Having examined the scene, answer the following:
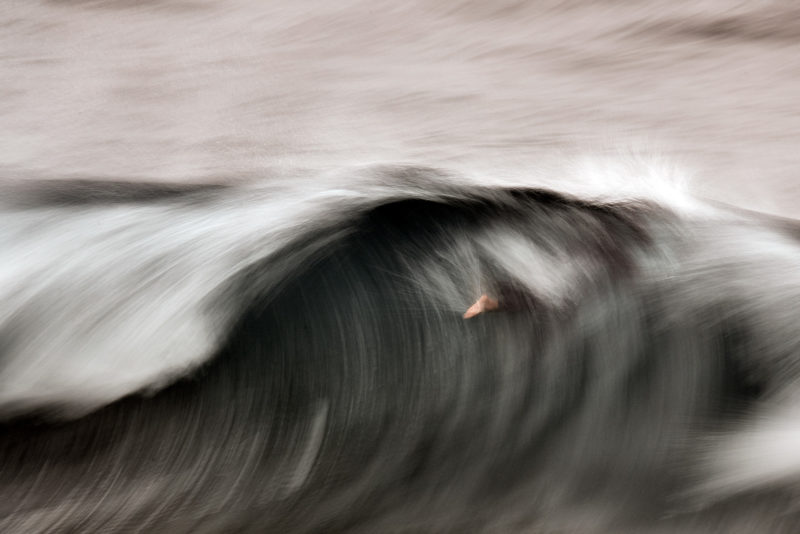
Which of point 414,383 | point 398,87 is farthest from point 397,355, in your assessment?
point 398,87

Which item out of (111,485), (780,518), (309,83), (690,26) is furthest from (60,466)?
(690,26)

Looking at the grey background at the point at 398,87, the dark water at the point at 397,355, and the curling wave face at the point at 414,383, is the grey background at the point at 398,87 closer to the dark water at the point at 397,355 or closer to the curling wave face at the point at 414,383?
the dark water at the point at 397,355

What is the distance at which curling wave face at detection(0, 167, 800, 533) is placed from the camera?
1.65ft

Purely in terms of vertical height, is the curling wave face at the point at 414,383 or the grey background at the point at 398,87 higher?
the grey background at the point at 398,87

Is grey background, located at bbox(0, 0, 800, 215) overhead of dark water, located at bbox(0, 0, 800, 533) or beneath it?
overhead

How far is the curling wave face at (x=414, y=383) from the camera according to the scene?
501 mm

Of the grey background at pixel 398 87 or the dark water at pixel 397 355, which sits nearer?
the dark water at pixel 397 355

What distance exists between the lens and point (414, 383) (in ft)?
1.72

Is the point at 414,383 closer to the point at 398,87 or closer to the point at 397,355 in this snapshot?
the point at 397,355

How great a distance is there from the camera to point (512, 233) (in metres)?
0.60

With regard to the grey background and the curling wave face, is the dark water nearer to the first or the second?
the curling wave face

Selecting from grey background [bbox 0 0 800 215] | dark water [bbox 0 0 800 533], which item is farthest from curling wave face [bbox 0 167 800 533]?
grey background [bbox 0 0 800 215]

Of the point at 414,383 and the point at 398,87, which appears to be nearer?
the point at 414,383

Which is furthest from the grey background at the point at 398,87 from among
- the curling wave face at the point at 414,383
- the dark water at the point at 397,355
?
the curling wave face at the point at 414,383
